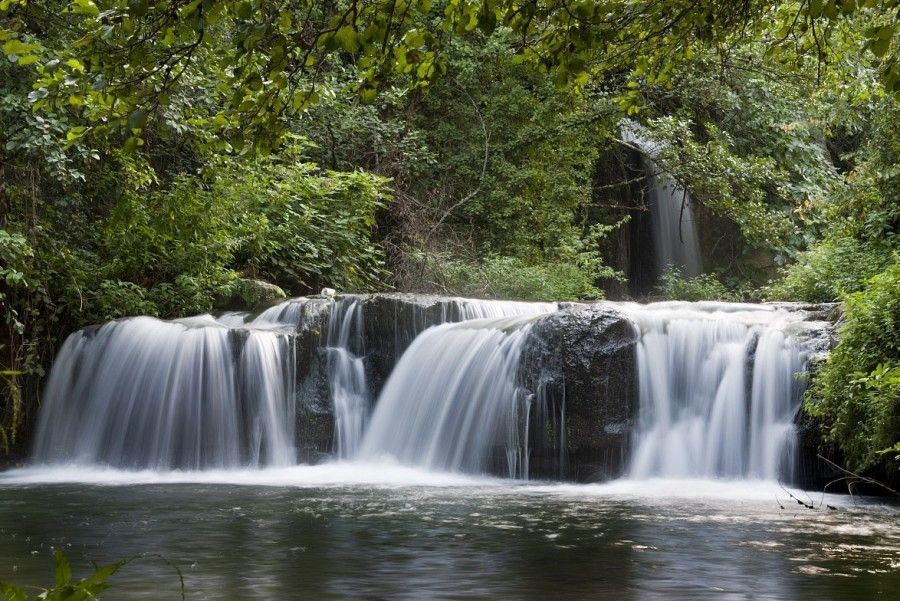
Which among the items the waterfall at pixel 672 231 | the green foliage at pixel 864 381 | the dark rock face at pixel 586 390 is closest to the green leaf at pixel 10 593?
the green foliage at pixel 864 381

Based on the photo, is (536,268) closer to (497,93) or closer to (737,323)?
(497,93)

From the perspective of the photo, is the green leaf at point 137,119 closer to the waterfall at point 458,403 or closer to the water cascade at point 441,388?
the water cascade at point 441,388

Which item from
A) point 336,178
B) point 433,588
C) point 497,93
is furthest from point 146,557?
point 497,93

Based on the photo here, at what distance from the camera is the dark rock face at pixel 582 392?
36.4 ft

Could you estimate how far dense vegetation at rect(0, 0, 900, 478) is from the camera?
4.68m

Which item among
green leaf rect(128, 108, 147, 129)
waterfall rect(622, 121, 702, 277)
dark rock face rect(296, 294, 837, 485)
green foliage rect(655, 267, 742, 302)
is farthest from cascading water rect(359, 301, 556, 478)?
waterfall rect(622, 121, 702, 277)

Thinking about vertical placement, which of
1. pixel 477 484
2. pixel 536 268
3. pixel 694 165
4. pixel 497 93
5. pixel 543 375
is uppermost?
pixel 497 93

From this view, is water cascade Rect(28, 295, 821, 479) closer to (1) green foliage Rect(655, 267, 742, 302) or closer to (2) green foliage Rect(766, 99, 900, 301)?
(2) green foliage Rect(766, 99, 900, 301)

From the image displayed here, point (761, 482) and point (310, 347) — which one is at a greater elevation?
point (310, 347)

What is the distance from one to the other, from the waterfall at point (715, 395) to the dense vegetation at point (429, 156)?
683mm

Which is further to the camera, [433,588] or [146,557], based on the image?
[146,557]

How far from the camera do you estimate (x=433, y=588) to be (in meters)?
5.37

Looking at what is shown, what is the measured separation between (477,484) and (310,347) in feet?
11.2

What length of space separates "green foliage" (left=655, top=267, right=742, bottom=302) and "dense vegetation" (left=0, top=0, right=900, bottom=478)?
0.25 ft
